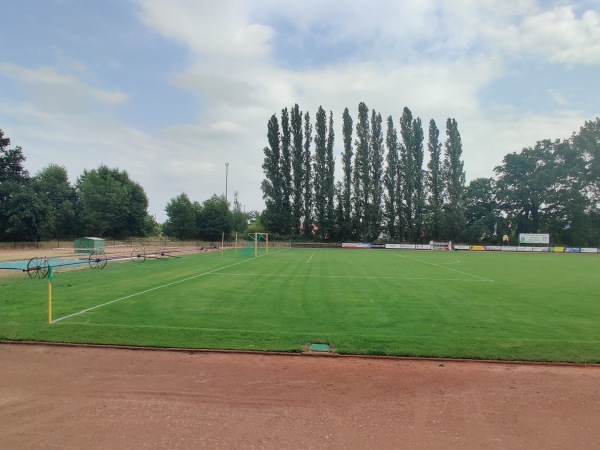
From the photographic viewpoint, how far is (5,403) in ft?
16.1

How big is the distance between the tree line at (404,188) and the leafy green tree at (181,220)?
13.1 m

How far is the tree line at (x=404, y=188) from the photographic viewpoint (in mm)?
69625

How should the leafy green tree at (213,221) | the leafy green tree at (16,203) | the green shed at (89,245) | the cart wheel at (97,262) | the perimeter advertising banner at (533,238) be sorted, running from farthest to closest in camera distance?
the leafy green tree at (213,221) < the perimeter advertising banner at (533,238) < the leafy green tree at (16,203) < the green shed at (89,245) < the cart wheel at (97,262)

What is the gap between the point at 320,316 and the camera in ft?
34.1

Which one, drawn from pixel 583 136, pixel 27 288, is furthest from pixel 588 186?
pixel 27 288

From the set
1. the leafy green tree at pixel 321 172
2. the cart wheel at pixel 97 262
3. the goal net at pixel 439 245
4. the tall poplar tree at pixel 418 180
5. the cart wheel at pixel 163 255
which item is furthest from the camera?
the leafy green tree at pixel 321 172

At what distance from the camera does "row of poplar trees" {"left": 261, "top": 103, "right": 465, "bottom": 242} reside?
235 ft

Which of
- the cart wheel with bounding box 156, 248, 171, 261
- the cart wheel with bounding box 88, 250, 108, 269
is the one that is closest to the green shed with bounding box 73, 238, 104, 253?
the cart wheel with bounding box 156, 248, 171, 261

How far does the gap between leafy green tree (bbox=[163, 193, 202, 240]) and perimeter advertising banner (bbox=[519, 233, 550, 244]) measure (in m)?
58.5

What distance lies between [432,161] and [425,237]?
14926mm

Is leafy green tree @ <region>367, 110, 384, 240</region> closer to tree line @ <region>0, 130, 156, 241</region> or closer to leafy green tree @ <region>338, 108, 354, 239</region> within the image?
leafy green tree @ <region>338, 108, 354, 239</region>

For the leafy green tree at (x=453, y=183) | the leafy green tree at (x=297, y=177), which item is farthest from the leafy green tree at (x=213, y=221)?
the leafy green tree at (x=453, y=183)

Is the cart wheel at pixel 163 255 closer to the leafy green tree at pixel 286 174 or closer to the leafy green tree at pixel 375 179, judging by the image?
the leafy green tree at pixel 286 174

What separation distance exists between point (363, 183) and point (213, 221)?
95.5ft
